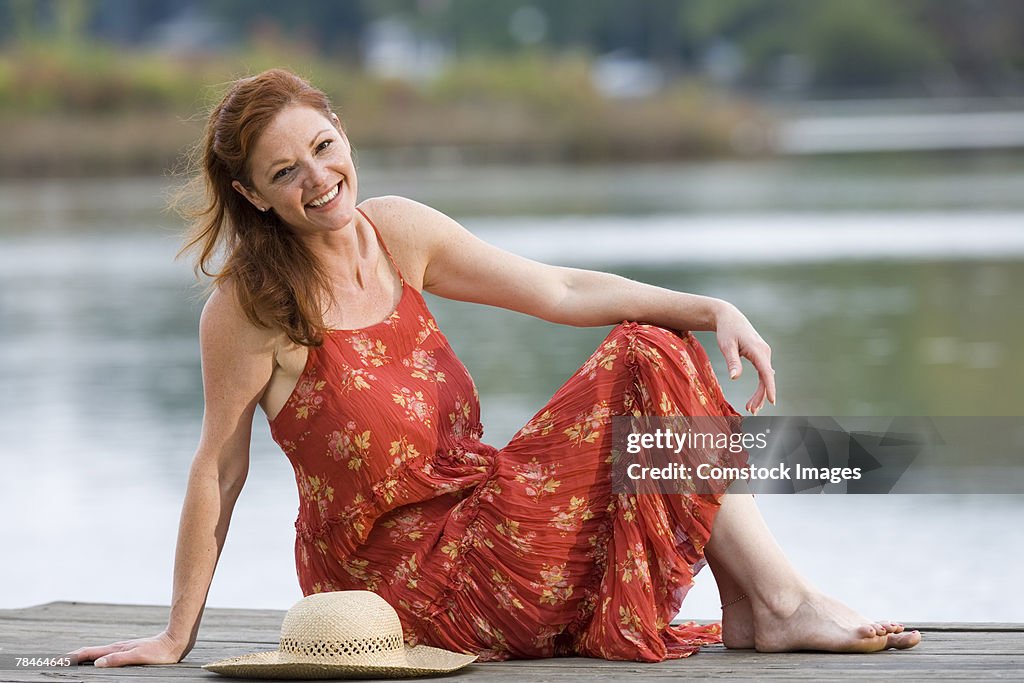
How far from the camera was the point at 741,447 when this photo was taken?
2768 millimetres

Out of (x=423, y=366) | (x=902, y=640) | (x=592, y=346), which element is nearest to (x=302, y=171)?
(x=423, y=366)

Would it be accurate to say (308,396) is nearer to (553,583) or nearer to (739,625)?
(553,583)

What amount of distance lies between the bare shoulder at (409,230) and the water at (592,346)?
6.05 feet

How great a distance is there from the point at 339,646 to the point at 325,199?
0.73m

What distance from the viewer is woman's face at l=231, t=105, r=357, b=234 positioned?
2.81 m

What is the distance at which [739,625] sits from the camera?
2.86 m

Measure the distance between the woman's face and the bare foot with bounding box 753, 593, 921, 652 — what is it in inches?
37.6

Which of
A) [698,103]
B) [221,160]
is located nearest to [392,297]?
[221,160]

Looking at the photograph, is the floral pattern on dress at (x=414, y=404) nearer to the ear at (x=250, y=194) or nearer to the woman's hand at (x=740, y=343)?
the ear at (x=250, y=194)

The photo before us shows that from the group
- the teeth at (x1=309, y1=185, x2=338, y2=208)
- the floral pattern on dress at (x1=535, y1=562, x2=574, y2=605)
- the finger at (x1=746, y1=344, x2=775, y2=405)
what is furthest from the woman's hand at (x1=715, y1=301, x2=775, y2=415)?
the teeth at (x1=309, y1=185, x2=338, y2=208)

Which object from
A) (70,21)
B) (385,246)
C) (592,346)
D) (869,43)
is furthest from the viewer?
(869,43)

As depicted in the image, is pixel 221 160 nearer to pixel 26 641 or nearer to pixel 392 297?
pixel 392 297

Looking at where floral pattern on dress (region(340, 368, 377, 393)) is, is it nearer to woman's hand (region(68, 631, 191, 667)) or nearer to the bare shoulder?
the bare shoulder

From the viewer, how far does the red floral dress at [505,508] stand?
9.08 ft
